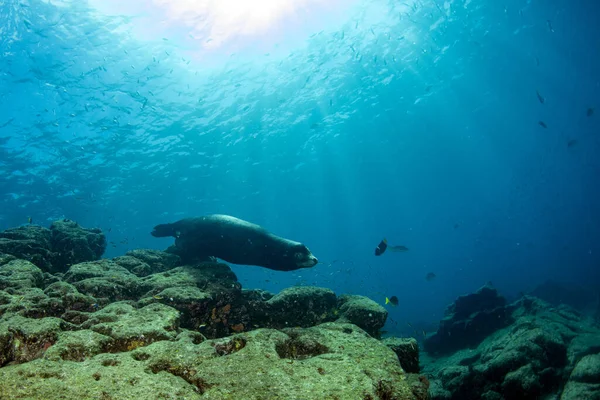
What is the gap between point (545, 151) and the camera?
5941 cm

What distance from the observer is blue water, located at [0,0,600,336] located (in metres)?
19.4

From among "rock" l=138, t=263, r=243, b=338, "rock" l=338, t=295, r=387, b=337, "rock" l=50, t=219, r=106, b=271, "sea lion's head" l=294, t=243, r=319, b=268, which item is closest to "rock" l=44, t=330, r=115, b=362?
"rock" l=138, t=263, r=243, b=338

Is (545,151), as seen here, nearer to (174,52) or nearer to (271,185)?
(271,185)

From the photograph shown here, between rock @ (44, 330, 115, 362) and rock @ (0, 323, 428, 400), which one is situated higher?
rock @ (44, 330, 115, 362)

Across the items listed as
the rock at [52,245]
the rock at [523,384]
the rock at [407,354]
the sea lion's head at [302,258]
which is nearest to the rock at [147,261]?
the rock at [52,245]

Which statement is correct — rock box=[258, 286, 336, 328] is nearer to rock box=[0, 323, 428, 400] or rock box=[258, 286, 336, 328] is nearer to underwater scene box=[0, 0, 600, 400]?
underwater scene box=[0, 0, 600, 400]

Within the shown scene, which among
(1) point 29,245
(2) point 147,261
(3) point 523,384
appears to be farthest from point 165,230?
(3) point 523,384

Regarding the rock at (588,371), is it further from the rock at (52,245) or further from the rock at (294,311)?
the rock at (52,245)

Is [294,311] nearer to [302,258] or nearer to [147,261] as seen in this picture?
[302,258]

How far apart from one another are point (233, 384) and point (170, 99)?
25771mm

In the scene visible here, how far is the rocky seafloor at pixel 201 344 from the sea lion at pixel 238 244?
0.82m

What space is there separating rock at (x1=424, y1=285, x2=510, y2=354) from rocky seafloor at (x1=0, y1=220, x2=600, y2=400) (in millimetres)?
4813

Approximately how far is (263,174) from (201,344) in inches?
1497

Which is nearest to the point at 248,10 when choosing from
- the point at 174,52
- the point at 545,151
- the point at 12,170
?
the point at 174,52
